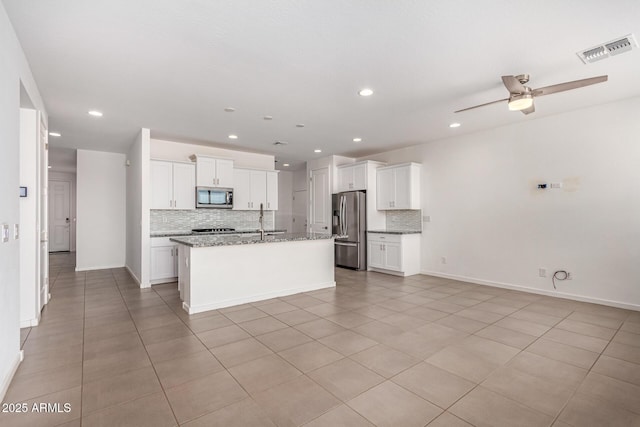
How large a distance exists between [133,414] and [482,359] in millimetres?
2614

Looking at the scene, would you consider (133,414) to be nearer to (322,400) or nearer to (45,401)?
(45,401)

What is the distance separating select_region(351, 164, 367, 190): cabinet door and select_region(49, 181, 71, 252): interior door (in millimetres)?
9564

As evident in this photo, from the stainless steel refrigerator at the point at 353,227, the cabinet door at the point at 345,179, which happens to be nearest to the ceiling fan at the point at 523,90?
the stainless steel refrigerator at the point at 353,227

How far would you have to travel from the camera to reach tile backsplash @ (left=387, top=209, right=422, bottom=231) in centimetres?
650

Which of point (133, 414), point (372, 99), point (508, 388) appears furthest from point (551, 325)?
point (133, 414)

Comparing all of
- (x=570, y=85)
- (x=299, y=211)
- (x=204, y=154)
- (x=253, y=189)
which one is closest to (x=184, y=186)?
(x=204, y=154)

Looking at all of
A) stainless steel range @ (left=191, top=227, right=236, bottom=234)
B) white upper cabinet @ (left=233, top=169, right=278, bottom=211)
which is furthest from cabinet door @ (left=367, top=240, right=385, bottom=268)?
stainless steel range @ (left=191, top=227, right=236, bottom=234)

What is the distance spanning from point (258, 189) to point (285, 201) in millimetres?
3239

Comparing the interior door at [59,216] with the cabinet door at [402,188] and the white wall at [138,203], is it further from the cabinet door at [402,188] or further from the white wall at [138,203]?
the cabinet door at [402,188]

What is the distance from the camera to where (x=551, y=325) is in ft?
11.2

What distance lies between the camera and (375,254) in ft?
21.7

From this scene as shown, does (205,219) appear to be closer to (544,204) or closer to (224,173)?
(224,173)

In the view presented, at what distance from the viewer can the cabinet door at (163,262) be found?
5.34 meters

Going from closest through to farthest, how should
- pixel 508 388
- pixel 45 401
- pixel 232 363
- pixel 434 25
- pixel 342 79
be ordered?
pixel 45 401
pixel 508 388
pixel 434 25
pixel 232 363
pixel 342 79
